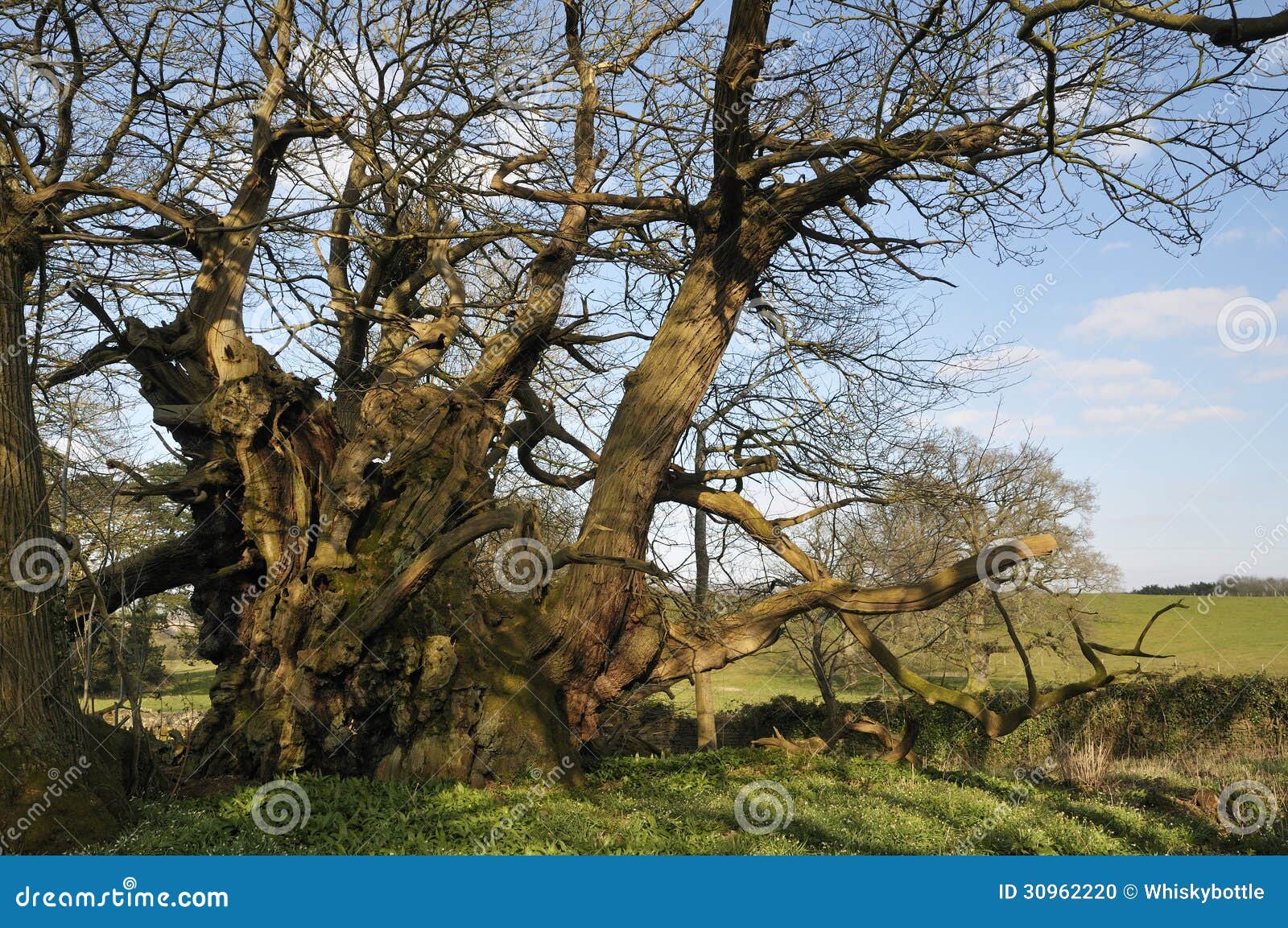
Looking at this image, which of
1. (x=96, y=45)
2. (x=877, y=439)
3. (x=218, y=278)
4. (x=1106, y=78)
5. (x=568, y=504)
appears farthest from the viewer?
(x=568, y=504)

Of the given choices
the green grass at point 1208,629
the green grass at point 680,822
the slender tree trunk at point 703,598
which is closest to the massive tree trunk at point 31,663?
the green grass at point 680,822

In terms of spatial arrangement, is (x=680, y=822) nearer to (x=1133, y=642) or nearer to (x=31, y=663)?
(x=31, y=663)

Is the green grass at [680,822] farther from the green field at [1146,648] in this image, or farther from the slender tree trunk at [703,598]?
the green field at [1146,648]

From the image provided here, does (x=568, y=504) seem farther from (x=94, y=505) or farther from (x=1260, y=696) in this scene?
(x=1260, y=696)

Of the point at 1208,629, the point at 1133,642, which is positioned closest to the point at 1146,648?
the point at 1133,642

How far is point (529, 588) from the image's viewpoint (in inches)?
344

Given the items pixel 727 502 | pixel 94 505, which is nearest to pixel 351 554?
pixel 727 502

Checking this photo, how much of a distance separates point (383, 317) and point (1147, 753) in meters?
15.0

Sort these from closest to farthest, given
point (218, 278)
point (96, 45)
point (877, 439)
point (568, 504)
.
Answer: point (96, 45) → point (218, 278) → point (877, 439) → point (568, 504)

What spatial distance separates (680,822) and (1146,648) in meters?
25.1

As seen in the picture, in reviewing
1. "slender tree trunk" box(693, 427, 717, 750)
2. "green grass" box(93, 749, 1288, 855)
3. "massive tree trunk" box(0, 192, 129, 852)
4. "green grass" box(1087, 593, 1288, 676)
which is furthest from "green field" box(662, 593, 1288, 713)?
"massive tree trunk" box(0, 192, 129, 852)

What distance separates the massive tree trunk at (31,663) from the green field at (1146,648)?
13.8 m

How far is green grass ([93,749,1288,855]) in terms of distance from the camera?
569 cm

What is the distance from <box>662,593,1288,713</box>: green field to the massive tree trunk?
13.8m
